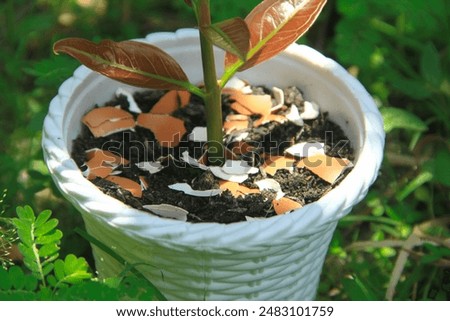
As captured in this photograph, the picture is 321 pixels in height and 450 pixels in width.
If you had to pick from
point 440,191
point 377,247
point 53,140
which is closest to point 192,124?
point 53,140

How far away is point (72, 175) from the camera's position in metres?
1.27

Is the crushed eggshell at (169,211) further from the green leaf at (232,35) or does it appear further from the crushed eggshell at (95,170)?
the green leaf at (232,35)

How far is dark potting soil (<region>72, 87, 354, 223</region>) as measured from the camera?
1320 mm

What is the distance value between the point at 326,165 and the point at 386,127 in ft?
1.37

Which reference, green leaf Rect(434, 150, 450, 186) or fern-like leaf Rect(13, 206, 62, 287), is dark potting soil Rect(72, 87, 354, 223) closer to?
fern-like leaf Rect(13, 206, 62, 287)

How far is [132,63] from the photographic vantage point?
130cm

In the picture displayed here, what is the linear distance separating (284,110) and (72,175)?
479mm

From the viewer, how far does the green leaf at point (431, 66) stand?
6.28 feet

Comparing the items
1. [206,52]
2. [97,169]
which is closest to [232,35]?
[206,52]

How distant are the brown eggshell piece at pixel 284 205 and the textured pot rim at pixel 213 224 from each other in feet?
0.23

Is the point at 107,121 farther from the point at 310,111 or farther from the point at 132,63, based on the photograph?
the point at 310,111

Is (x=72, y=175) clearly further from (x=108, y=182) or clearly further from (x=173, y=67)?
(x=173, y=67)

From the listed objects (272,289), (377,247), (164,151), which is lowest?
(377,247)
